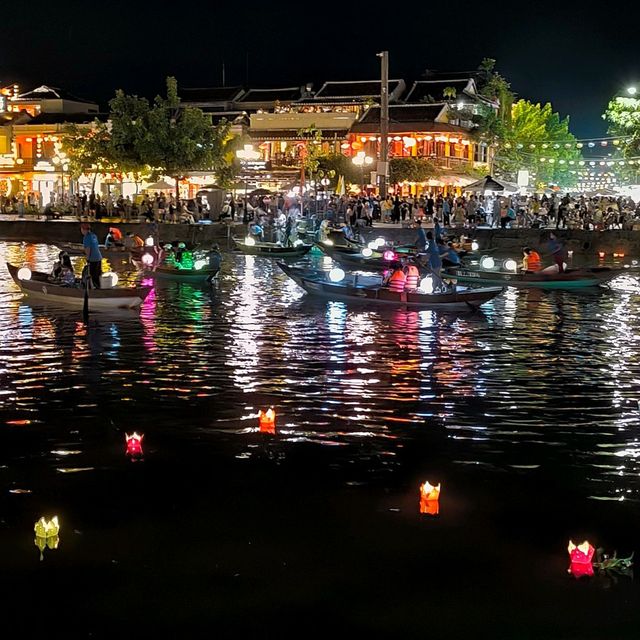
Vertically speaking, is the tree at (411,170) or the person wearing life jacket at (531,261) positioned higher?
the tree at (411,170)

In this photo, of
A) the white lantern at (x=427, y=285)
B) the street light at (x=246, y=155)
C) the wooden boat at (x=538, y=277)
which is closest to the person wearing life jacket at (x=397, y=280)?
the white lantern at (x=427, y=285)

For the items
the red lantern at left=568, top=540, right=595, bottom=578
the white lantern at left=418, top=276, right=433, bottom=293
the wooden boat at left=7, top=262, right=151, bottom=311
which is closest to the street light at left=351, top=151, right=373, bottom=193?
the white lantern at left=418, top=276, right=433, bottom=293

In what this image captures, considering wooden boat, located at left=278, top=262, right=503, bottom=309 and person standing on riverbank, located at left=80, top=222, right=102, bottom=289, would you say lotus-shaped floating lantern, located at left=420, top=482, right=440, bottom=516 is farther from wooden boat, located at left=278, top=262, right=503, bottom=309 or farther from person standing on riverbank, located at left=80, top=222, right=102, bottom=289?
person standing on riverbank, located at left=80, top=222, right=102, bottom=289

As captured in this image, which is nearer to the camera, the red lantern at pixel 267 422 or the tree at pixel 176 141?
the red lantern at pixel 267 422

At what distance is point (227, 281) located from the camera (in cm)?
2848

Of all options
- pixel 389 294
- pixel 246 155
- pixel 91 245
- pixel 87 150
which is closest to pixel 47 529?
pixel 91 245

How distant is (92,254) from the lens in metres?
20.7

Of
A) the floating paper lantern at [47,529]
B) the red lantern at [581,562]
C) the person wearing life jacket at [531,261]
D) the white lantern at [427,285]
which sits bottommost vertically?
the red lantern at [581,562]

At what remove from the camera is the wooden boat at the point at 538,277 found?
25.8 metres

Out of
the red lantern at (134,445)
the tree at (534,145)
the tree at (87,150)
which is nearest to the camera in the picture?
the red lantern at (134,445)

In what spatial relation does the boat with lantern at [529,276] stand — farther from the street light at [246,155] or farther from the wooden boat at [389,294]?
the street light at [246,155]

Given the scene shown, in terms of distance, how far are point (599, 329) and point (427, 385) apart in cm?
736

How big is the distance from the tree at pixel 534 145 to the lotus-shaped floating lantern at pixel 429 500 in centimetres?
6095

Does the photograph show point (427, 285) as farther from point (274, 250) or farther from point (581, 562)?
point (274, 250)
